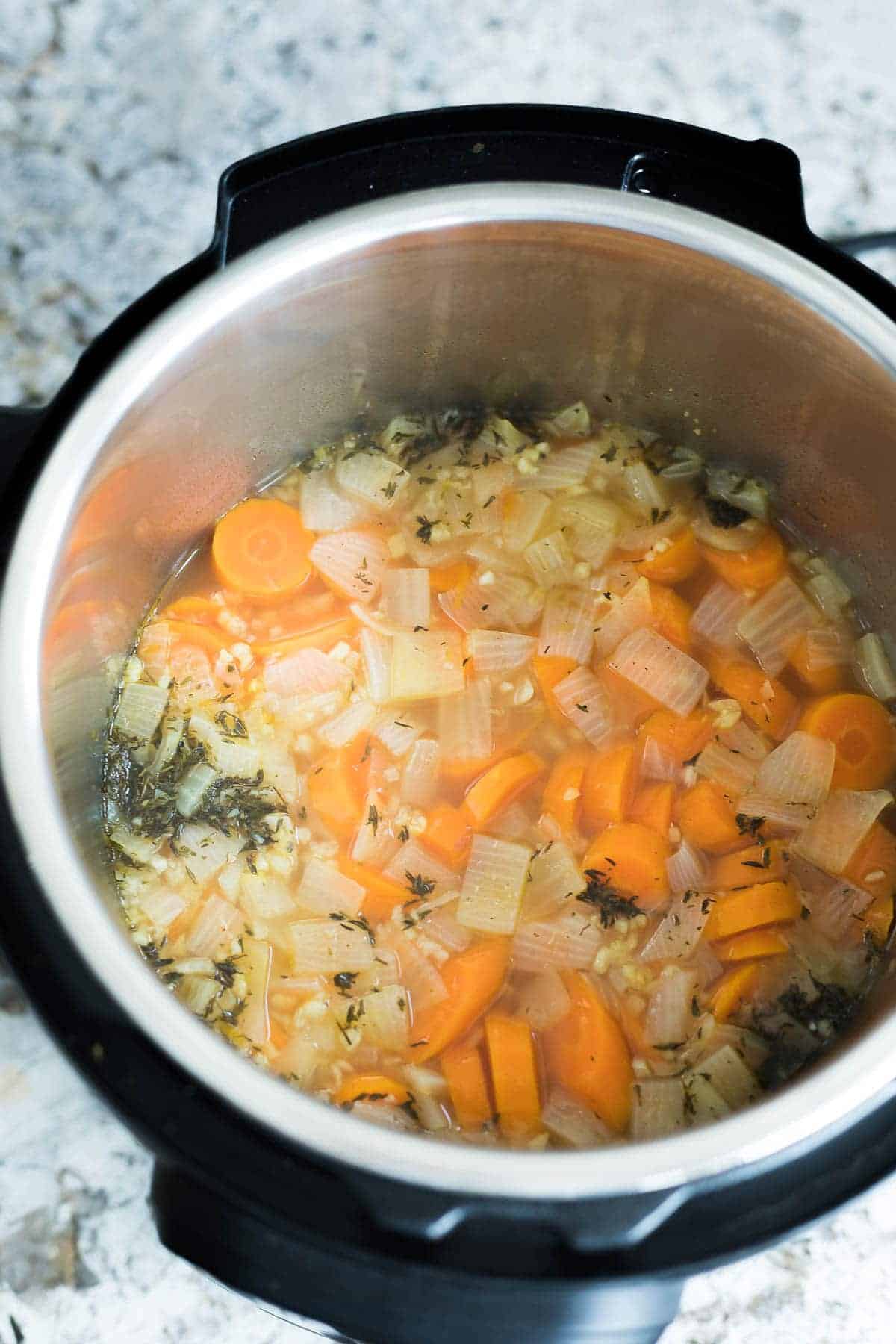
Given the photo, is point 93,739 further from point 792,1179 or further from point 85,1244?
point 792,1179

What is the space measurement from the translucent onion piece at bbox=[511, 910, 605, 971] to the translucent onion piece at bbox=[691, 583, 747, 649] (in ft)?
1.47

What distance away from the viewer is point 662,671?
157cm

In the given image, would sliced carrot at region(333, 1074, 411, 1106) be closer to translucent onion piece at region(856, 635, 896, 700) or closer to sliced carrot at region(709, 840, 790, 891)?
sliced carrot at region(709, 840, 790, 891)

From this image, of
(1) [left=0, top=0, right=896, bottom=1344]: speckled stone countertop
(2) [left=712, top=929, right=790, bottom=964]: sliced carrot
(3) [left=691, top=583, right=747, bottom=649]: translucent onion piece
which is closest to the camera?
(2) [left=712, top=929, right=790, bottom=964]: sliced carrot

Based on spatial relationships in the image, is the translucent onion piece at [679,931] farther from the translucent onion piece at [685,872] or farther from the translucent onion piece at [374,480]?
the translucent onion piece at [374,480]

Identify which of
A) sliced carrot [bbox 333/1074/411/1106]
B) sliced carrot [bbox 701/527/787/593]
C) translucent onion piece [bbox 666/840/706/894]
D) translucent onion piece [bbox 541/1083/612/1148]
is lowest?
sliced carrot [bbox 333/1074/411/1106]

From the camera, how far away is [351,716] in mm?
1555

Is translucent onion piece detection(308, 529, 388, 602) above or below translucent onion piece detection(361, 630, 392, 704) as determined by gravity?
above

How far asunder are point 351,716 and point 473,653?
7.4 inches

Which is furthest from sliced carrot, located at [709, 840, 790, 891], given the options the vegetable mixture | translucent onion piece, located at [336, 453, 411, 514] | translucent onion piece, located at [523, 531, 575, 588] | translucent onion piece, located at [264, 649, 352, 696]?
translucent onion piece, located at [336, 453, 411, 514]

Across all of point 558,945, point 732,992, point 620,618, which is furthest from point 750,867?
point 620,618

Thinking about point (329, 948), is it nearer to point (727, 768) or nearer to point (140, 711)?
point (140, 711)

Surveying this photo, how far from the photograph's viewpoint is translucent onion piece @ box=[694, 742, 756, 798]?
153 centimetres

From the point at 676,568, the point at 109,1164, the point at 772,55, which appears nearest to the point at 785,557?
the point at 676,568
